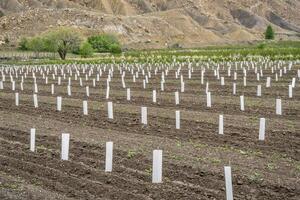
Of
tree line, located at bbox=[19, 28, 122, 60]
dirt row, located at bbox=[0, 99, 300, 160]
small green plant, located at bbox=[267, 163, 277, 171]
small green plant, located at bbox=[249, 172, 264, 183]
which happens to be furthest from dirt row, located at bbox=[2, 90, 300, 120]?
tree line, located at bbox=[19, 28, 122, 60]

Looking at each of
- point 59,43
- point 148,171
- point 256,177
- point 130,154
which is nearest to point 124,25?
point 59,43

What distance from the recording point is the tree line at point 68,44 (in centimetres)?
9725

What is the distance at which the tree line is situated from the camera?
319 ft

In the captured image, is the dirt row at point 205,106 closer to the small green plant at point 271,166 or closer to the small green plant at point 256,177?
the small green plant at point 271,166

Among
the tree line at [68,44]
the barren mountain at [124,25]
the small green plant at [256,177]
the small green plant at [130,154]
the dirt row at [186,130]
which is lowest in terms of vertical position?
the dirt row at [186,130]

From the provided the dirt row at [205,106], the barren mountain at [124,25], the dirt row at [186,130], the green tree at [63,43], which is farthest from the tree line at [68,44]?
the dirt row at [186,130]

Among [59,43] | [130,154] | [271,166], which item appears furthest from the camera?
[59,43]

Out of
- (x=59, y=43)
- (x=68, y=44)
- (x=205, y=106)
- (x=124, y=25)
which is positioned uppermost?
(x=124, y=25)

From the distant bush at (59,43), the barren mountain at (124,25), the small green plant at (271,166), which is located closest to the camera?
the small green plant at (271,166)

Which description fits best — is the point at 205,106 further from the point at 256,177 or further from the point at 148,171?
the point at 256,177

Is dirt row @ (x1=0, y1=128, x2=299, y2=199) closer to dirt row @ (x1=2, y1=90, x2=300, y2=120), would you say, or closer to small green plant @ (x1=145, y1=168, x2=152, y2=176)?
small green plant @ (x1=145, y1=168, x2=152, y2=176)

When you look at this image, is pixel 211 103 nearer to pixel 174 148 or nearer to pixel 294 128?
pixel 294 128

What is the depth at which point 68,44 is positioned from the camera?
334 ft

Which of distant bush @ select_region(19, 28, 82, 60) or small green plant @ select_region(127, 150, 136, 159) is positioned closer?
small green plant @ select_region(127, 150, 136, 159)
